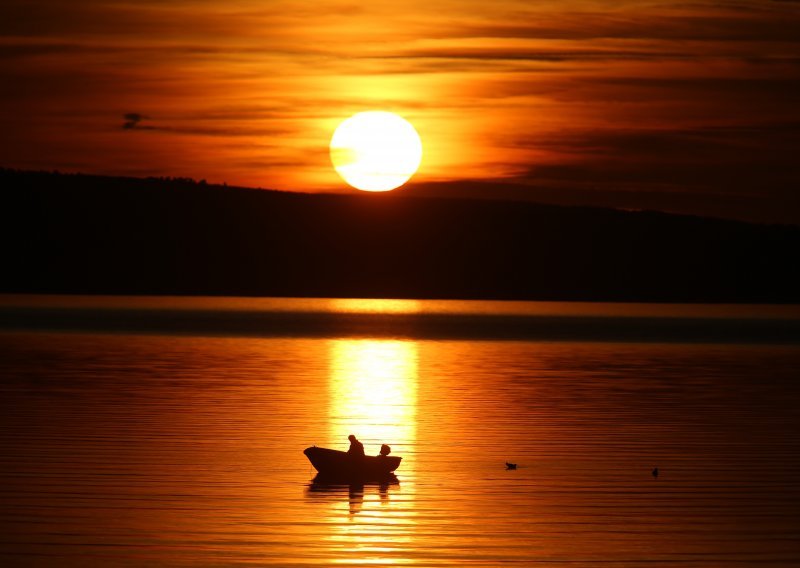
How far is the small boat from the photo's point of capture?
75.2 feet

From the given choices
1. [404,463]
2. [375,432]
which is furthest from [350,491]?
[375,432]

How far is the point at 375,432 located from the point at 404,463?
474 cm

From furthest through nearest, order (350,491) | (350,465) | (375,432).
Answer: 1. (375,432)
2. (350,465)
3. (350,491)

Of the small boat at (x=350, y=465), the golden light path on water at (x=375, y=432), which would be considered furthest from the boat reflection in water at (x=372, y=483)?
→ the small boat at (x=350, y=465)

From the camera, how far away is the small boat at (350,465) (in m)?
22.9

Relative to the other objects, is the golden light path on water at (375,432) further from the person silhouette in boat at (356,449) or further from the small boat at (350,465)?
the person silhouette in boat at (356,449)

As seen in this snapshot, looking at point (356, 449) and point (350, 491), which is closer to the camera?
point (350, 491)

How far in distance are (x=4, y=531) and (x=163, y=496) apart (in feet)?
10.6

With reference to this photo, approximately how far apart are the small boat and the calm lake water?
293 millimetres

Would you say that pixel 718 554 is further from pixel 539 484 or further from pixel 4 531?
pixel 4 531

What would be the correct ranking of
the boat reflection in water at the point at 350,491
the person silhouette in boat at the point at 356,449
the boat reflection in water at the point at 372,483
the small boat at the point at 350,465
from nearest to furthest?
the boat reflection in water at the point at 372,483, the boat reflection in water at the point at 350,491, the small boat at the point at 350,465, the person silhouette in boat at the point at 356,449

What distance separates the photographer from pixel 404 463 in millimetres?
25109

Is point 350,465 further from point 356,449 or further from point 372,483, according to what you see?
point 372,483

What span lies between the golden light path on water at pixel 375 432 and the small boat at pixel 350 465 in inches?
11.1
